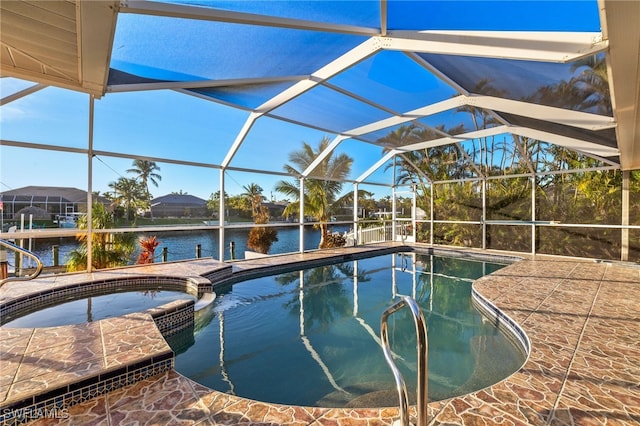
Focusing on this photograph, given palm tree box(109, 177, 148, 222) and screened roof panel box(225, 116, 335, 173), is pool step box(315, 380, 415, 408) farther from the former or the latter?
palm tree box(109, 177, 148, 222)

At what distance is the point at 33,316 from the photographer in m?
4.98

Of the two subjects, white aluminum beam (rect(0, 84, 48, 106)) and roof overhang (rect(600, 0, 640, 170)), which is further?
white aluminum beam (rect(0, 84, 48, 106))

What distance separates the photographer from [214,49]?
4.36 meters

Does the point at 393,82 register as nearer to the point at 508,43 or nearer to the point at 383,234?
the point at 508,43

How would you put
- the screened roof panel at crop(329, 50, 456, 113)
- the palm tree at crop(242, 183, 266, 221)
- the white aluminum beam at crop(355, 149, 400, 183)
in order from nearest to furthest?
the screened roof panel at crop(329, 50, 456, 113) < the white aluminum beam at crop(355, 149, 400, 183) < the palm tree at crop(242, 183, 266, 221)

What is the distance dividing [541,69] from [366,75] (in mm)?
2671

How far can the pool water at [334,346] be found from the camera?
343cm

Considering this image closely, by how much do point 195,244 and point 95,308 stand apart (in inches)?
353

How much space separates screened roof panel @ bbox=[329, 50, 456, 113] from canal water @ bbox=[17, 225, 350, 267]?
6317 millimetres

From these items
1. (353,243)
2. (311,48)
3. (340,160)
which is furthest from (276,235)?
(311,48)

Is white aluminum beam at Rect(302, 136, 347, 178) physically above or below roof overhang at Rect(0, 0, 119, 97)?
above

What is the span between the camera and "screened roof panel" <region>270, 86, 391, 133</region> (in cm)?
649

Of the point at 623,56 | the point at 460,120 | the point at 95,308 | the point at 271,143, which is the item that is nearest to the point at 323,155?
the point at 271,143

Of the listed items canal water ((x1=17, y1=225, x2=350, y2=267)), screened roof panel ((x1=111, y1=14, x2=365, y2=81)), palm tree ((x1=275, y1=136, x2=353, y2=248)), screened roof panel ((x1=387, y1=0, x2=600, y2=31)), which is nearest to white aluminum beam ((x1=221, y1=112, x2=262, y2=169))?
screened roof panel ((x1=111, y1=14, x2=365, y2=81))
